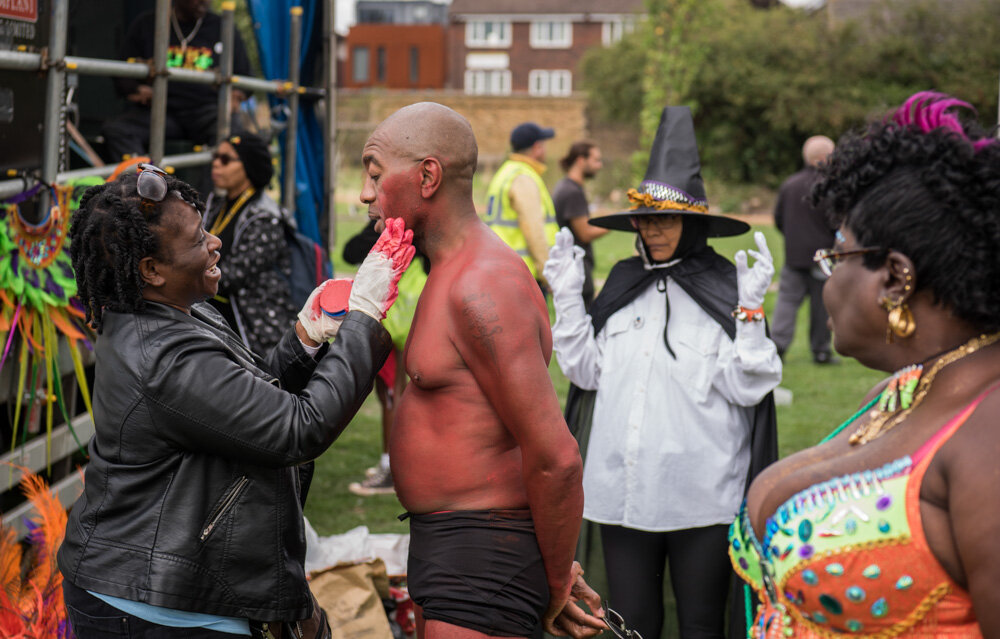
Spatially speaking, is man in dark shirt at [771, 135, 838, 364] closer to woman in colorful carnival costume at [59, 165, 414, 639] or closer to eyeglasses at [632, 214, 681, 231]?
eyeglasses at [632, 214, 681, 231]

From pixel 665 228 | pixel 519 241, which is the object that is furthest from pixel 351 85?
pixel 665 228

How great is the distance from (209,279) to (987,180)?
5.44 feet

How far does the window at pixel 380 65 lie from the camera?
53000mm

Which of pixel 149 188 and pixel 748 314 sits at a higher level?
pixel 149 188

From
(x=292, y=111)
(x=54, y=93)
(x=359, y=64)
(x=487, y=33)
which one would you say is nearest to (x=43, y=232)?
(x=54, y=93)

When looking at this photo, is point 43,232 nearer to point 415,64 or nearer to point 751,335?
point 751,335

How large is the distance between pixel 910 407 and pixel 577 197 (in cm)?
650

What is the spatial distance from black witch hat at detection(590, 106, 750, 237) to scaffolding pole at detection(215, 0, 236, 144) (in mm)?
2825

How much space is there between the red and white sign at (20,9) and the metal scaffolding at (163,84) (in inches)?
3.8

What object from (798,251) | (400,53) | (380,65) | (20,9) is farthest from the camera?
(380,65)

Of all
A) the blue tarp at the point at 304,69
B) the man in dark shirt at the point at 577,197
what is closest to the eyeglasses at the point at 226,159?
the blue tarp at the point at 304,69

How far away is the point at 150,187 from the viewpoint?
7.18 ft

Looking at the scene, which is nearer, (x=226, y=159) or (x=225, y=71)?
(x=226, y=159)

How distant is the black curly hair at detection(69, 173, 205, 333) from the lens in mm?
2170
